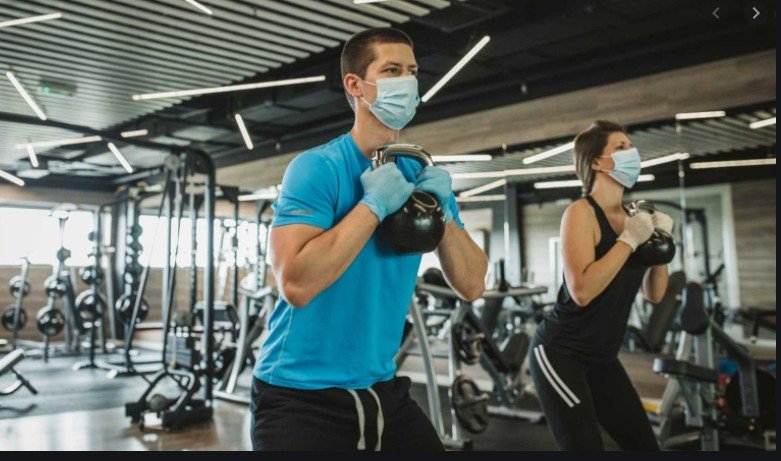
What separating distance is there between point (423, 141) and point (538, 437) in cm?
427

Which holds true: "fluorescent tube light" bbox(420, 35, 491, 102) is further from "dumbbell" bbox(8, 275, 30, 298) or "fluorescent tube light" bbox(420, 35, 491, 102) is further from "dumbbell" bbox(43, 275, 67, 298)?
"dumbbell" bbox(8, 275, 30, 298)

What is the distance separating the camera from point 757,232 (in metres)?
5.44

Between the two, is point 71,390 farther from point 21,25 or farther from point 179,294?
point 179,294

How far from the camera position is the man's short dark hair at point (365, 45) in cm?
136

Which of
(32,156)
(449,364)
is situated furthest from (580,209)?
(32,156)

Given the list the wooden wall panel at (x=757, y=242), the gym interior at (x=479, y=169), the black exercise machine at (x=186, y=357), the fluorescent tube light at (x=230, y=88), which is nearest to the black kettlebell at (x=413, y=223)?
the gym interior at (x=479, y=169)

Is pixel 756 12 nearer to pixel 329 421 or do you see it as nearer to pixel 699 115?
pixel 699 115

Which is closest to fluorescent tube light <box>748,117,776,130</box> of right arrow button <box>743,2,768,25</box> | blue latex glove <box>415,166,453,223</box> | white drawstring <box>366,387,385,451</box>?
right arrow button <box>743,2,768,25</box>

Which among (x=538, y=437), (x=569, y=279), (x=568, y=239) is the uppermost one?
(x=568, y=239)

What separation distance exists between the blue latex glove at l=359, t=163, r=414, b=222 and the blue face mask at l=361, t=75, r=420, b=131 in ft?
0.66

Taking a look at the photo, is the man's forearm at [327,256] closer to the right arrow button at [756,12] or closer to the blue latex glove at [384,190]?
the blue latex glove at [384,190]

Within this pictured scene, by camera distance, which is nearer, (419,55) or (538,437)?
(538,437)

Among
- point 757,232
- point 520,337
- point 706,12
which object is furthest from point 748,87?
point 520,337

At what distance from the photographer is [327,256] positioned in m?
1.10
